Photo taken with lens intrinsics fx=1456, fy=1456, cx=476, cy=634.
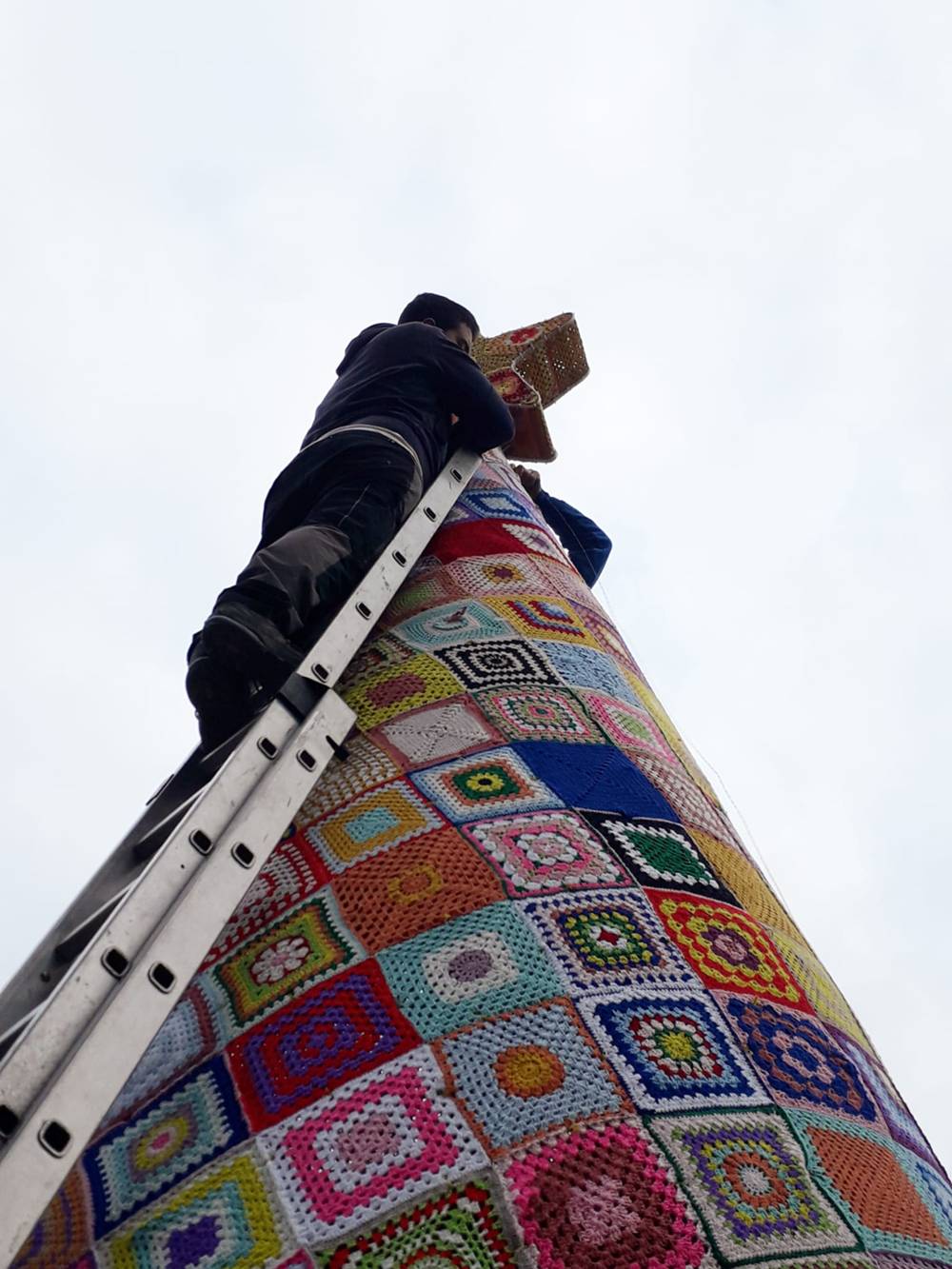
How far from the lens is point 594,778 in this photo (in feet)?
9.35

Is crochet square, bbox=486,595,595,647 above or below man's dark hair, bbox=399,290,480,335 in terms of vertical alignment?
below

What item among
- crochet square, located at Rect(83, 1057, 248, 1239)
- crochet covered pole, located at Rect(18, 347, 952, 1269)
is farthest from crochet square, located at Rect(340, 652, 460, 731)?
crochet square, located at Rect(83, 1057, 248, 1239)

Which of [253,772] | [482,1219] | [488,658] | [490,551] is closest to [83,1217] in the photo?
[482,1219]

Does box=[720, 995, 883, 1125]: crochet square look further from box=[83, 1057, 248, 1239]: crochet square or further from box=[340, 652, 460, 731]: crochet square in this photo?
box=[340, 652, 460, 731]: crochet square

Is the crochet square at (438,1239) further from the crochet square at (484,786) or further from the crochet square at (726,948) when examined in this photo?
the crochet square at (484,786)

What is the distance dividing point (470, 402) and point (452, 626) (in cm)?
111

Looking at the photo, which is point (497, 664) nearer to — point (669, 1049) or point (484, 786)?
point (484, 786)

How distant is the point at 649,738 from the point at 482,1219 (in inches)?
64.7

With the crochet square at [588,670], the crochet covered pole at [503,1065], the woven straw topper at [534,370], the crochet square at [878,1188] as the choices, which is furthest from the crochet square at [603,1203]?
the woven straw topper at [534,370]

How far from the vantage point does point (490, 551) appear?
13.6 ft

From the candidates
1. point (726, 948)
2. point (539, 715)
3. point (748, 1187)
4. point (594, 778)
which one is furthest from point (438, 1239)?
point (539, 715)

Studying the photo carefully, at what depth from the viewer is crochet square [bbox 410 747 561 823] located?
2.64 m

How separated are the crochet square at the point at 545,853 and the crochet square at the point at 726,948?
109 millimetres

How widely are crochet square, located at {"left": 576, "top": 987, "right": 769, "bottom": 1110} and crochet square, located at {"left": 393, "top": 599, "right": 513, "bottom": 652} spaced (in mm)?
1379
